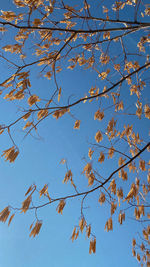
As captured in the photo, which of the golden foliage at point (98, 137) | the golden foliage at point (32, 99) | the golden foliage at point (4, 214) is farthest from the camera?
the golden foliage at point (98, 137)

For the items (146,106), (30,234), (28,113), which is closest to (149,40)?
(146,106)

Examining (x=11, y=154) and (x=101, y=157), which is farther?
(x=101, y=157)

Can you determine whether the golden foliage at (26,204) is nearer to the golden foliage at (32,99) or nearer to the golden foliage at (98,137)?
the golden foliage at (32,99)

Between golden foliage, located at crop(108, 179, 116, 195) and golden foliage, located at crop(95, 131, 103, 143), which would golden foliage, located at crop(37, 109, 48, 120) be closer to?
golden foliage, located at crop(95, 131, 103, 143)

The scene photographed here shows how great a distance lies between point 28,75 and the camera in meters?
1.72

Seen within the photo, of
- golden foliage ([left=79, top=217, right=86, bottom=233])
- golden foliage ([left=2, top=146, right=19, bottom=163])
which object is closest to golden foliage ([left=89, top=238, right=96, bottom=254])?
golden foliage ([left=79, top=217, right=86, bottom=233])

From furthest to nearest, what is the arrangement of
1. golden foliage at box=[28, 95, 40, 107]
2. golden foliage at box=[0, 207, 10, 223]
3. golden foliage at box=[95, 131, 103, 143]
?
golden foliage at box=[95, 131, 103, 143], golden foliage at box=[28, 95, 40, 107], golden foliage at box=[0, 207, 10, 223]

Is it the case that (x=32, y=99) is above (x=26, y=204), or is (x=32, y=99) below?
above

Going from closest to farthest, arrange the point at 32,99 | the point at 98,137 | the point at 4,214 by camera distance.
Result: the point at 4,214 < the point at 32,99 < the point at 98,137

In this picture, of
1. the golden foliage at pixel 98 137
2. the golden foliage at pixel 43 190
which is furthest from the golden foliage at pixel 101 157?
the golden foliage at pixel 43 190

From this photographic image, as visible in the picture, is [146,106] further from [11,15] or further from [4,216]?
[4,216]

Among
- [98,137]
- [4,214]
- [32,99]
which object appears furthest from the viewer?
[98,137]

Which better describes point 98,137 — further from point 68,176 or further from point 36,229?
point 36,229

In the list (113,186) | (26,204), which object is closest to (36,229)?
(26,204)
